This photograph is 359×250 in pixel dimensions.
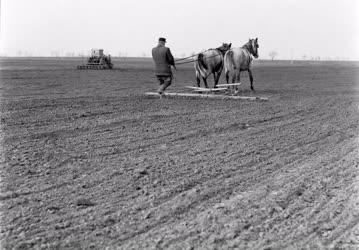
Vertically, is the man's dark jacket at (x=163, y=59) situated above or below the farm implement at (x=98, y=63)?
above

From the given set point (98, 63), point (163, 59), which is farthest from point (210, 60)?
point (98, 63)

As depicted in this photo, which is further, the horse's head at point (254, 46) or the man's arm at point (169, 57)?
the horse's head at point (254, 46)

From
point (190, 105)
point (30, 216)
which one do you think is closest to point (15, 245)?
point (30, 216)

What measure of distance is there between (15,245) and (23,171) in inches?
91.4

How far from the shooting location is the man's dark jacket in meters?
14.7

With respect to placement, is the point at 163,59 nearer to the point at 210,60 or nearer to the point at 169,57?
the point at 169,57

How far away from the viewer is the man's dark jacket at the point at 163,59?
14.7 meters

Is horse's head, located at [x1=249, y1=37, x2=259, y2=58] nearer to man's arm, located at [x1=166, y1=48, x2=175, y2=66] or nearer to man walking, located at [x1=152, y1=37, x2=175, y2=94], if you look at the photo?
man walking, located at [x1=152, y1=37, x2=175, y2=94]

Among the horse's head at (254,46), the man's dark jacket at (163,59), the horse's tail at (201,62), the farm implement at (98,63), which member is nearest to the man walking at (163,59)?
the man's dark jacket at (163,59)

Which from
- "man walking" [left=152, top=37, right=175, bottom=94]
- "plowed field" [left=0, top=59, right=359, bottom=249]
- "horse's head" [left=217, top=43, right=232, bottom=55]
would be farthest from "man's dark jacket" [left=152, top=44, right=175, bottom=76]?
"plowed field" [left=0, top=59, right=359, bottom=249]

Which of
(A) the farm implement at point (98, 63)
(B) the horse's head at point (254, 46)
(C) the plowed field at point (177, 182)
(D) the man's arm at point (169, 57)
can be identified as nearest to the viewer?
(C) the plowed field at point (177, 182)

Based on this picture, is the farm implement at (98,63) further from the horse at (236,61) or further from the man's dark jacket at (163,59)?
the man's dark jacket at (163,59)

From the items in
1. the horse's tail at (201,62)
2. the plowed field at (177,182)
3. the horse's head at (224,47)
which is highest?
the horse's head at (224,47)

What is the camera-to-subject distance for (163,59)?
14.8 meters
